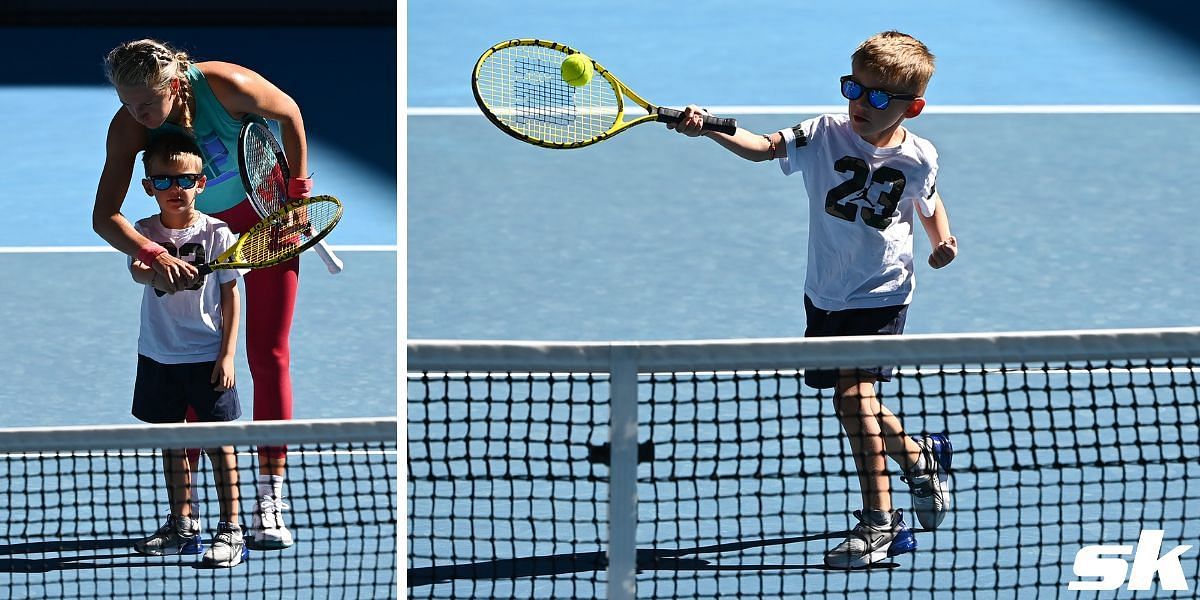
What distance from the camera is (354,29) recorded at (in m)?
11.0

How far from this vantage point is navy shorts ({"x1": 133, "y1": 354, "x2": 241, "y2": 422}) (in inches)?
165

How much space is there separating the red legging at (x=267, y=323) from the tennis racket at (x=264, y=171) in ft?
0.25

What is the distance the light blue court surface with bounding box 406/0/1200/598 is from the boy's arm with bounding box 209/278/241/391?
645mm

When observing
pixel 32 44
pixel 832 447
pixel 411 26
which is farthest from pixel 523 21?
pixel 832 447

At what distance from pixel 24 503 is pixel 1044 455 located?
2.79m

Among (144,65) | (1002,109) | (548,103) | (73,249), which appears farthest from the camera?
(1002,109)

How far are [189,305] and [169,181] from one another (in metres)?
0.31

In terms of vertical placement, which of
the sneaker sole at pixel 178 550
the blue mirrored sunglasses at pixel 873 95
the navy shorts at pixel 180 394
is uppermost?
the blue mirrored sunglasses at pixel 873 95

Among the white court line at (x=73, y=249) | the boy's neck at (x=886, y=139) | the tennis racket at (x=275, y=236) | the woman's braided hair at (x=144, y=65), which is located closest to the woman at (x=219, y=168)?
the woman's braided hair at (x=144, y=65)

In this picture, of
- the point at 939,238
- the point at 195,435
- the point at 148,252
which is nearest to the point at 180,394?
the point at 148,252

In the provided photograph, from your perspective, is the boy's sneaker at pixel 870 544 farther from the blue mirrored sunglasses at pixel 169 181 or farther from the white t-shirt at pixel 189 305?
the blue mirrored sunglasses at pixel 169 181

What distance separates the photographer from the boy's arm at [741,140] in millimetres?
3885

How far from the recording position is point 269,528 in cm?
423

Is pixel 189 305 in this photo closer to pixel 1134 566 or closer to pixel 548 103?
pixel 548 103
